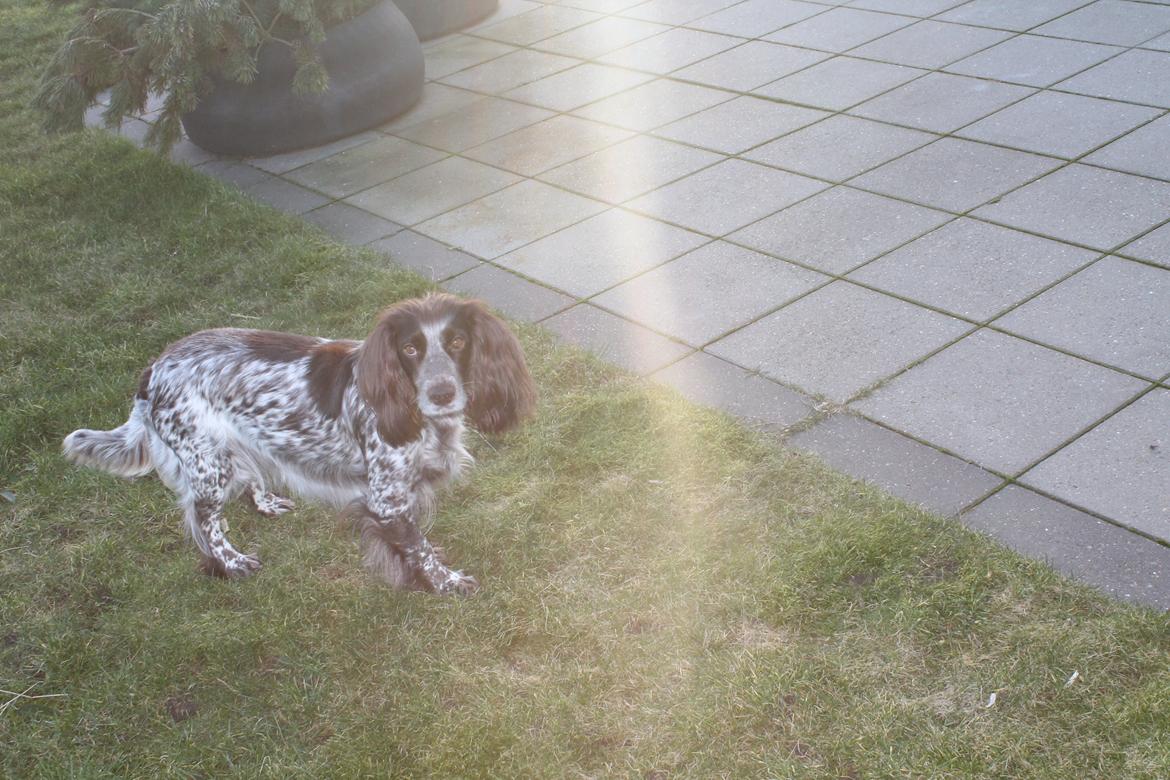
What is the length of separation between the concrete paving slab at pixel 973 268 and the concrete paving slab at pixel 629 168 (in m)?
1.88

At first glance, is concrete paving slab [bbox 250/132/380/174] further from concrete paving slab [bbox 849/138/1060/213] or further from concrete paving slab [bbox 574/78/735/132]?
concrete paving slab [bbox 849/138/1060/213]

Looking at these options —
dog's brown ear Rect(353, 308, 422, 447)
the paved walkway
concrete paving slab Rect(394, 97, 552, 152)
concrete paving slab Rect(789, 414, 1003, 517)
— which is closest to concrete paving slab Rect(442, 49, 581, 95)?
the paved walkway

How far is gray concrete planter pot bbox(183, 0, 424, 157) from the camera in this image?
8.62 m

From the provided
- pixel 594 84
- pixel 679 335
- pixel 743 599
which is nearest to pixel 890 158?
pixel 679 335

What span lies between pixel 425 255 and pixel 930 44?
4434mm

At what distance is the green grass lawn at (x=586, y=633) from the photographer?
11.2ft

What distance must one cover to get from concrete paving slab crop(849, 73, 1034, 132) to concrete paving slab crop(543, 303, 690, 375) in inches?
113

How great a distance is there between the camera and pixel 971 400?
479cm

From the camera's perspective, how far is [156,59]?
25.1 ft

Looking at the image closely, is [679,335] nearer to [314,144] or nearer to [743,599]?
[743,599]

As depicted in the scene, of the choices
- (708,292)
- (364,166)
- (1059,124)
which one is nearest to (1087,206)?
(1059,124)

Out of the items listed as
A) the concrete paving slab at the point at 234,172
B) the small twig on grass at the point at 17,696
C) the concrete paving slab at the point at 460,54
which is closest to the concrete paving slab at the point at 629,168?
the concrete paving slab at the point at 234,172

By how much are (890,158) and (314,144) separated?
176 inches

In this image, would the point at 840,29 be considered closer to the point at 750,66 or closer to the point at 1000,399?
the point at 750,66
